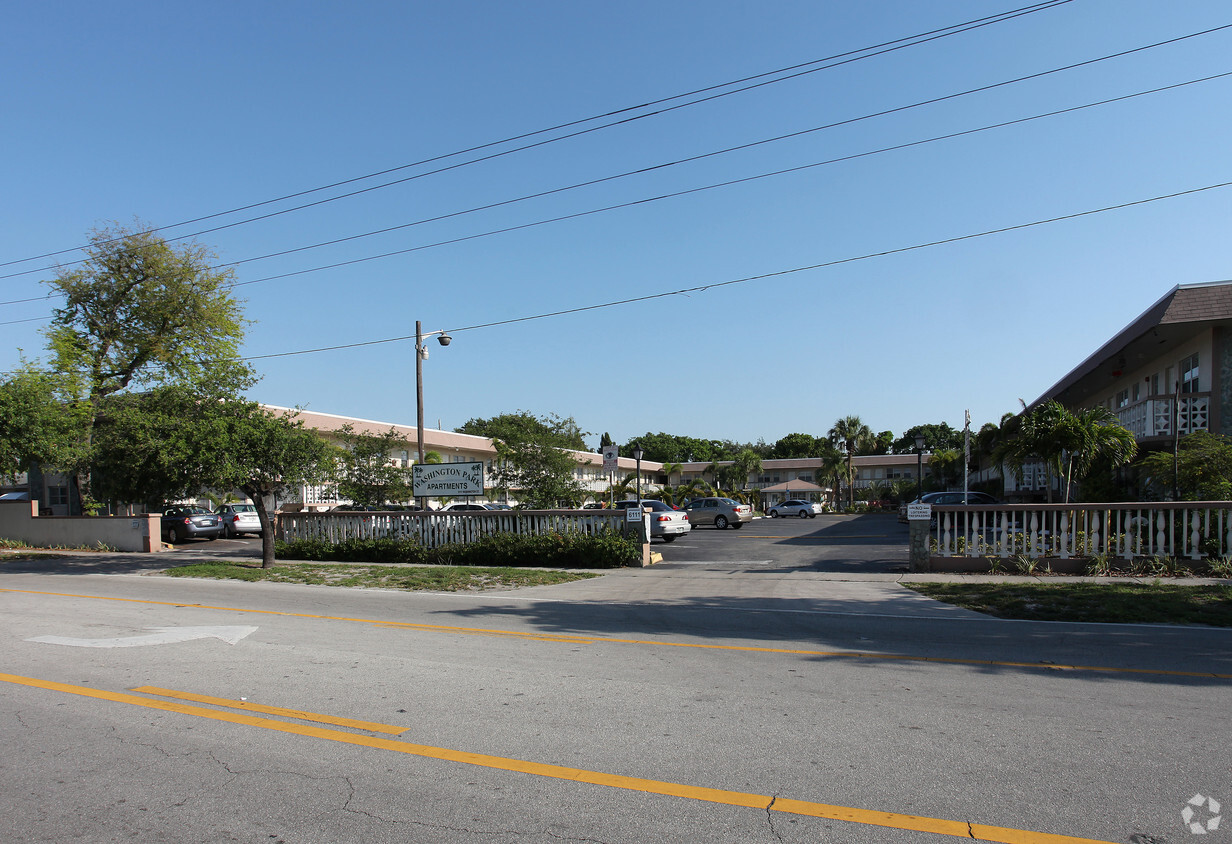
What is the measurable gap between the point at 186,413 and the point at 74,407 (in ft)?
42.3

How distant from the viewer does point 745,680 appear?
22.5 feet

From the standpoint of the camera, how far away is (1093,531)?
14461 millimetres

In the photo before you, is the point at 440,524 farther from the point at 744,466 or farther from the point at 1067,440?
the point at 744,466

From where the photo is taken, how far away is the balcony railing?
2000 cm

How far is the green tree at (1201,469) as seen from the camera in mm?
16141

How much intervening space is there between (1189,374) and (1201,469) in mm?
7111

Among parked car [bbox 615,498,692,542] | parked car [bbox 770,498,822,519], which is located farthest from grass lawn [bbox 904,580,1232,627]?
parked car [bbox 770,498,822,519]

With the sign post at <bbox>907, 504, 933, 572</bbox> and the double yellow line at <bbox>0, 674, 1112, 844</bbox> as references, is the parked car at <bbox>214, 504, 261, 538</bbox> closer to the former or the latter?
the double yellow line at <bbox>0, 674, 1112, 844</bbox>

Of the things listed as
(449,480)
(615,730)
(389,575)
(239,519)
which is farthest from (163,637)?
(239,519)

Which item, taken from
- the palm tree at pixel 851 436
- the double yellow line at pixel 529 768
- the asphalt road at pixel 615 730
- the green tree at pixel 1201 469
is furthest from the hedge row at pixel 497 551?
the palm tree at pixel 851 436

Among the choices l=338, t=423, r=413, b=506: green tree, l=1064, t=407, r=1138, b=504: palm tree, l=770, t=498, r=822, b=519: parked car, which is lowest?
l=770, t=498, r=822, b=519: parked car

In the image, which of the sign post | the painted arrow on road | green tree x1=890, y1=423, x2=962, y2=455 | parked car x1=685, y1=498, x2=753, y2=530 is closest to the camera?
the painted arrow on road

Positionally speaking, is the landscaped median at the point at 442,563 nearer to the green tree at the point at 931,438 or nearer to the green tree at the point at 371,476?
the green tree at the point at 371,476

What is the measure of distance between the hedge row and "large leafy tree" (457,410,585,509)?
645 cm
